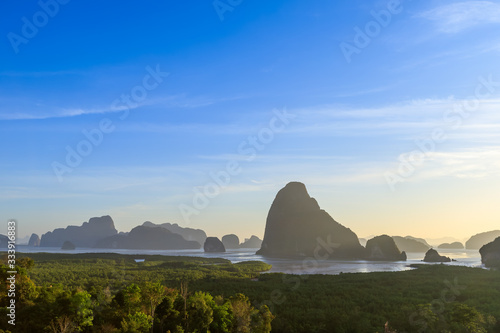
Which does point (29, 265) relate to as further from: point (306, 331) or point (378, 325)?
point (378, 325)

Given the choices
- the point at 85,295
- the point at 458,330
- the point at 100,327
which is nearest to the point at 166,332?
the point at 100,327

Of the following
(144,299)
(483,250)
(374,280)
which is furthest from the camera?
(483,250)

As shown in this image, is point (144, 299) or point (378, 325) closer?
point (144, 299)

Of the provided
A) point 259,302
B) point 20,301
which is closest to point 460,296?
point 259,302

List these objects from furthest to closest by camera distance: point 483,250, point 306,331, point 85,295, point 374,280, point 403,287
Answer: point 483,250, point 374,280, point 403,287, point 306,331, point 85,295

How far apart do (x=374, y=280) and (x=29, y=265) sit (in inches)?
2600

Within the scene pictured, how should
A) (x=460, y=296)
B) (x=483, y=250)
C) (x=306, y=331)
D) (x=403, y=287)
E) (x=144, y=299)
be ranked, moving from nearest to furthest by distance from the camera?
(x=144, y=299) → (x=306, y=331) → (x=460, y=296) → (x=403, y=287) → (x=483, y=250)

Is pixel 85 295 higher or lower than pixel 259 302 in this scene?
higher

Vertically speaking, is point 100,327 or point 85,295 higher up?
point 85,295

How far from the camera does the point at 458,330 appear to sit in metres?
38.8

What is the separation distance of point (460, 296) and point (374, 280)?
20.6m

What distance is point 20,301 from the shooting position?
4038 centimetres

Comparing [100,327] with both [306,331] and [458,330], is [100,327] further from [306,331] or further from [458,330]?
[458,330]

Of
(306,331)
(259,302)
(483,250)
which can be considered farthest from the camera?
(483,250)
